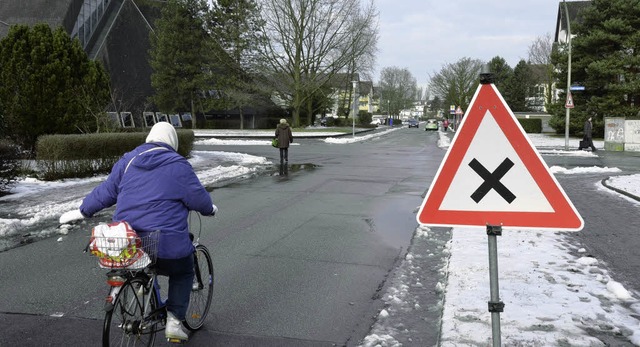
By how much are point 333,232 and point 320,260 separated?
1613 mm

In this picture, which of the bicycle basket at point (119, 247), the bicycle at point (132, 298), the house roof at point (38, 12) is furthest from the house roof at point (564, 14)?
the bicycle basket at point (119, 247)

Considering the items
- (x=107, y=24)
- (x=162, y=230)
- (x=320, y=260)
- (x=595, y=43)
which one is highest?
(x=107, y=24)

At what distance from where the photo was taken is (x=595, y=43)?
3700 centimetres

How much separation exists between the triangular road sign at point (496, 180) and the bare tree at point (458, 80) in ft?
214

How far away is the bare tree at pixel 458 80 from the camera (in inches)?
2692

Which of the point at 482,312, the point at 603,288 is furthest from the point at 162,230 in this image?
the point at 603,288

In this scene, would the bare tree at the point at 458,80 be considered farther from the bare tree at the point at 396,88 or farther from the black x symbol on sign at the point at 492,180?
the black x symbol on sign at the point at 492,180

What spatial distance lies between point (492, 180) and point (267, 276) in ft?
11.3

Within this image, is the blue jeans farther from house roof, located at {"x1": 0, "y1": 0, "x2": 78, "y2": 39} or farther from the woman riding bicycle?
house roof, located at {"x1": 0, "y1": 0, "x2": 78, "y2": 39}

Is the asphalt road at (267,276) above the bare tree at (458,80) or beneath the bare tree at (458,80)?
beneath

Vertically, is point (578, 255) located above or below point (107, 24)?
below

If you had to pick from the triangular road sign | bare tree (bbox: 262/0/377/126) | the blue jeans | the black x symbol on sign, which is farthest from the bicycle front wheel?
bare tree (bbox: 262/0/377/126)

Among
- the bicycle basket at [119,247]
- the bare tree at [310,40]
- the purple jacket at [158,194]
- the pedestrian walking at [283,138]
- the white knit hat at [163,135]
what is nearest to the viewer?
the bicycle basket at [119,247]

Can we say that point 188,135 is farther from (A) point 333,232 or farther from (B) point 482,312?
(B) point 482,312
